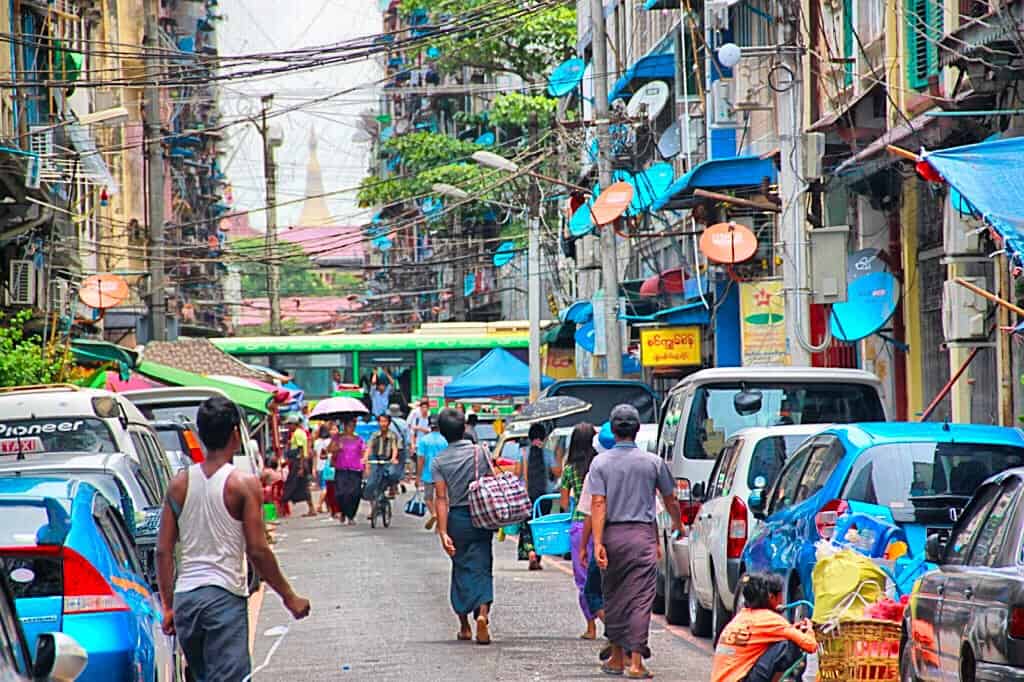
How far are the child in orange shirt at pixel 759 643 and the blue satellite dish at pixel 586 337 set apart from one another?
96.1 ft

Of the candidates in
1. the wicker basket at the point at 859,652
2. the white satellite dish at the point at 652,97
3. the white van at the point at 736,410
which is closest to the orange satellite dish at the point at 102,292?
the white satellite dish at the point at 652,97

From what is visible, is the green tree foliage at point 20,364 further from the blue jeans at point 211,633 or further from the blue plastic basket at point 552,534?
the blue jeans at point 211,633

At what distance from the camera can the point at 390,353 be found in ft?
178

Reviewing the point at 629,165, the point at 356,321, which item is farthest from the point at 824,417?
the point at 356,321

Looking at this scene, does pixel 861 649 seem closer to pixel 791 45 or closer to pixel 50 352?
pixel 791 45

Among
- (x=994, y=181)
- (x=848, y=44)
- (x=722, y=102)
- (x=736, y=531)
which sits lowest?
(x=736, y=531)

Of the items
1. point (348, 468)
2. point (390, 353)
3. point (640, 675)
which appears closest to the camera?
point (640, 675)

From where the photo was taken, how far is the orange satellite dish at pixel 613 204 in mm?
30594

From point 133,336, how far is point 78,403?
119ft

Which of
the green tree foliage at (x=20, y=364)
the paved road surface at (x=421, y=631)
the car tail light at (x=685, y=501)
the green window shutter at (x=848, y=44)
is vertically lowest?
the paved road surface at (x=421, y=631)

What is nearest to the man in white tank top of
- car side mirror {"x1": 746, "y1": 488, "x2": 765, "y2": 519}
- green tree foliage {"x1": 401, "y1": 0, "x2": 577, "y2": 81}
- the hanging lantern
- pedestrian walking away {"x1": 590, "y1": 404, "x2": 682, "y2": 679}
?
pedestrian walking away {"x1": 590, "y1": 404, "x2": 682, "y2": 679}

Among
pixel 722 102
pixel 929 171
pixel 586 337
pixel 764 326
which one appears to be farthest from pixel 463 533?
pixel 586 337

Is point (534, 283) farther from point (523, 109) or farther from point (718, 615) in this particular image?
point (718, 615)

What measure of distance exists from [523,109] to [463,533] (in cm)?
4968
